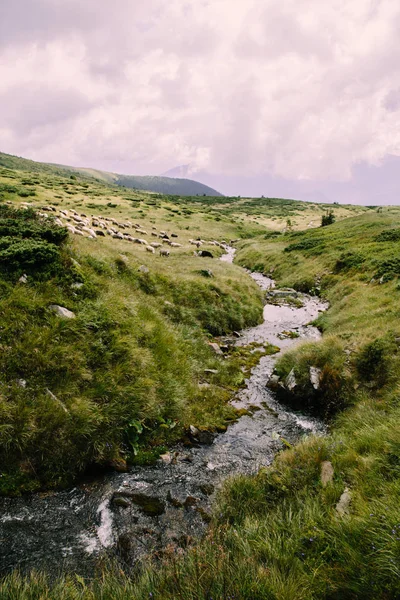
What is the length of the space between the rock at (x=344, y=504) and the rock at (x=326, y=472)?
1.60ft

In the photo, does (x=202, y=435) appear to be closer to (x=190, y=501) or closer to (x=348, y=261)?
(x=190, y=501)

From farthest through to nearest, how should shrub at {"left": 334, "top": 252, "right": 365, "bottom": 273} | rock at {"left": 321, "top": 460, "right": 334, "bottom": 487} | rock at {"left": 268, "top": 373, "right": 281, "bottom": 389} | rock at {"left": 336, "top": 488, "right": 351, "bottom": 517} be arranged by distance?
shrub at {"left": 334, "top": 252, "right": 365, "bottom": 273}
rock at {"left": 268, "top": 373, "right": 281, "bottom": 389}
rock at {"left": 321, "top": 460, "right": 334, "bottom": 487}
rock at {"left": 336, "top": 488, "right": 351, "bottom": 517}

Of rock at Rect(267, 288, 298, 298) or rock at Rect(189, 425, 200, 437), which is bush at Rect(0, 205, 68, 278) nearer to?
rock at Rect(189, 425, 200, 437)

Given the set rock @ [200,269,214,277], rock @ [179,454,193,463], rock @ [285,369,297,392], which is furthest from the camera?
rock @ [200,269,214,277]

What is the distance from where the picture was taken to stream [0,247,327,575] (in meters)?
5.25

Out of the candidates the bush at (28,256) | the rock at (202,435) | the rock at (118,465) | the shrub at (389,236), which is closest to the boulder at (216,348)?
the rock at (202,435)

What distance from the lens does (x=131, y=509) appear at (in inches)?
245

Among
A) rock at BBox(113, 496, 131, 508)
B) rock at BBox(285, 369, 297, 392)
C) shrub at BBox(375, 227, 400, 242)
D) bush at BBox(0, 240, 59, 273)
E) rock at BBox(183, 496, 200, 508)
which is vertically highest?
shrub at BBox(375, 227, 400, 242)

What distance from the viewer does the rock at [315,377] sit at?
10.9m

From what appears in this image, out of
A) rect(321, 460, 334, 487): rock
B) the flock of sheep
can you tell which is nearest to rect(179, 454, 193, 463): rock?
rect(321, 460, 334, 487): rock

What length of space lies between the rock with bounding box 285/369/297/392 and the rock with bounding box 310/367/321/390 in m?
0.63

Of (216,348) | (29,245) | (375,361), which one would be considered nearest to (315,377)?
(375,361)

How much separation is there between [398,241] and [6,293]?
103 feet

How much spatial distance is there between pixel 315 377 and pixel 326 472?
525 centimetres
